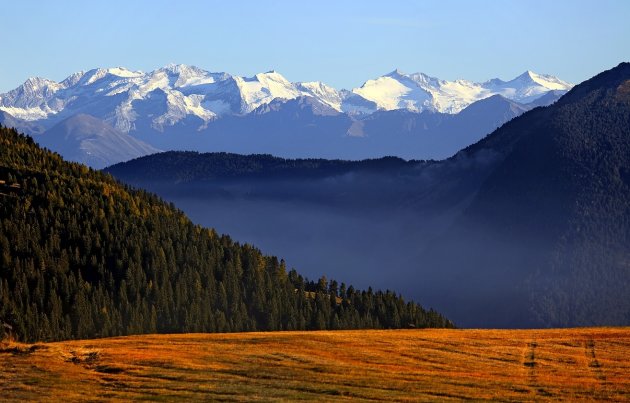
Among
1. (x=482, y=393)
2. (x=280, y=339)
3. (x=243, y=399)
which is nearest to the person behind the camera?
(x=243, y=399)

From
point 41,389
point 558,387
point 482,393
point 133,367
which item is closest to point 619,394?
point 558,387

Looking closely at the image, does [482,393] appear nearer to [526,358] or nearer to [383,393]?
[383,393]

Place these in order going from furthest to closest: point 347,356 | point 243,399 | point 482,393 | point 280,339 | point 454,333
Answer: point 454,333, point 280,339, point 347,356, point 482,393, point 243,399

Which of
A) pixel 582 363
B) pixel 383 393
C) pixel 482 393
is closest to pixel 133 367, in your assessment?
pixel 383 393

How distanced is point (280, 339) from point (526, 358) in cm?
3076

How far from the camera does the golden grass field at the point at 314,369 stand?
10706 centimetres

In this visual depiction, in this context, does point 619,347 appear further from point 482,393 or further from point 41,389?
point 41,389

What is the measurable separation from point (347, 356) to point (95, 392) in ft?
121

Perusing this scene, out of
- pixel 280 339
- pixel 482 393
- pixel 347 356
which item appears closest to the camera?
pixel 482 393

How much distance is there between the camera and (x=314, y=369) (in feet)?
397

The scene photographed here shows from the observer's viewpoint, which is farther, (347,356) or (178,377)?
(347,356)

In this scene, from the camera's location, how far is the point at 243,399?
103m

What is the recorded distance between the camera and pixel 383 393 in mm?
108750

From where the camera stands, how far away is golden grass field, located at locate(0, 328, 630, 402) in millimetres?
107062
